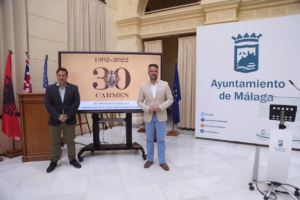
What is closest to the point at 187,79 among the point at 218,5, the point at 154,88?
the point at 218,5

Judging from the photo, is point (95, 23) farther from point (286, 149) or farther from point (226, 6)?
point (286, 149)

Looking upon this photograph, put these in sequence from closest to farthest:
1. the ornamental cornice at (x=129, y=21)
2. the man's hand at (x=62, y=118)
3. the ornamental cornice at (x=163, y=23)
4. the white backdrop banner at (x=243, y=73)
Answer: the man's hand at (x=62, y=118), the white backdrop banner at (x=243, y=73), the ornamental cornice at (x=163, y=23), the ornamental cornice at (x=129, y=21)

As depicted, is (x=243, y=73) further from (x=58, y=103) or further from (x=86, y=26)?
(x=86, y=26)

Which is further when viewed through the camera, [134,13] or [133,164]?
[134,13]

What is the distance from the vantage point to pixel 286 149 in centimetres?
221

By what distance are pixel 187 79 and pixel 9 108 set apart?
173 inches

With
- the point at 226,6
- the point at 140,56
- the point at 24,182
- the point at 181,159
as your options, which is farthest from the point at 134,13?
the point at 24,182

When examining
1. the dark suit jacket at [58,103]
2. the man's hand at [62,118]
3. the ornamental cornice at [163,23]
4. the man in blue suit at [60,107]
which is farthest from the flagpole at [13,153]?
the ornamental cornice at [163,23]

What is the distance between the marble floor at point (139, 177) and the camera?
231 centimetres

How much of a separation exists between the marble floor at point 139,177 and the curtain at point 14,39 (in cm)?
139

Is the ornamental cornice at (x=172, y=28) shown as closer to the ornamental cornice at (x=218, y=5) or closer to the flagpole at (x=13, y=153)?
the ornamental cornice at (x=218, y=5)

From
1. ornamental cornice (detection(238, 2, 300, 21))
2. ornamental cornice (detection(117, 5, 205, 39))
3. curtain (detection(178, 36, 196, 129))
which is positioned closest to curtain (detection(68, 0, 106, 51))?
ornamental cornice (detection(117, 5, 205, 39))

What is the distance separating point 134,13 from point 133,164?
4.81 m

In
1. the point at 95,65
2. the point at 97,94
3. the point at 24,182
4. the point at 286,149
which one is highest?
the point at 95,65
